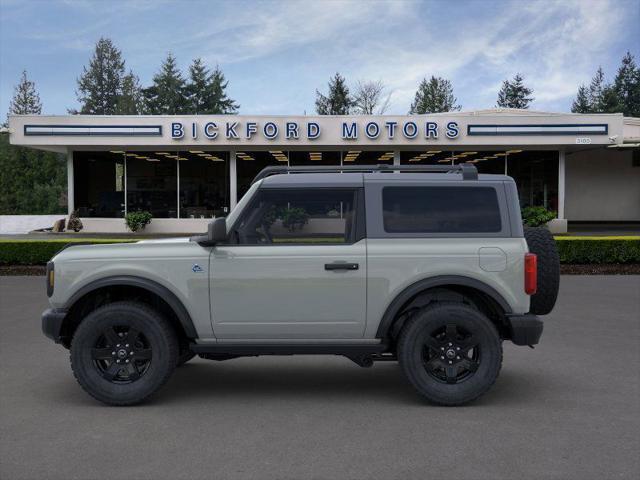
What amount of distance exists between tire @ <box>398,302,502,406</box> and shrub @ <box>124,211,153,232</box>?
79.7 ft

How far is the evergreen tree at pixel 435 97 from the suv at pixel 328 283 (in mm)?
73840

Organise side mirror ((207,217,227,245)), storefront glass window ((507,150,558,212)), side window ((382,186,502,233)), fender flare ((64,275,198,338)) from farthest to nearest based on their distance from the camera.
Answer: storefront glass window ((507,150,558,212))
side window ((382,186,502,233))
fender flare ((64,275,198,338))
side mirror ((207,217,227,245))

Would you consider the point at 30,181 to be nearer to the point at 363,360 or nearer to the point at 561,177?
the point at 561,177

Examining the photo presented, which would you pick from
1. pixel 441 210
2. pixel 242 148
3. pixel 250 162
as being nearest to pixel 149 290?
pixel 441 210

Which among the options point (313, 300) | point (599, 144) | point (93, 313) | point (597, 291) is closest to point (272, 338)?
point (313, 300)

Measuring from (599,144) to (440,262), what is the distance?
24.9 meters

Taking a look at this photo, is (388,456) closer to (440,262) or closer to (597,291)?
(440,262)

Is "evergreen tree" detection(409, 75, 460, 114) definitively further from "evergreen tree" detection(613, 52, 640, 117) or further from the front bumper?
the front bumper

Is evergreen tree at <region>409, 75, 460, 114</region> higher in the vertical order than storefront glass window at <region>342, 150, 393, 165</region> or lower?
higher

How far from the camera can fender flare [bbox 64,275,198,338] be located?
568cm

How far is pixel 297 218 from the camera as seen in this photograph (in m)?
5.85

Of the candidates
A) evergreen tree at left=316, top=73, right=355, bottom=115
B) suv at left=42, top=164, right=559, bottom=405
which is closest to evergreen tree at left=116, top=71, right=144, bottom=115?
evergreen tree at left=316, top=73, right=355, bottom=115

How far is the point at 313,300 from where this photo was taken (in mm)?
5680

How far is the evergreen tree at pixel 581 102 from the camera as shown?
84094 mm
